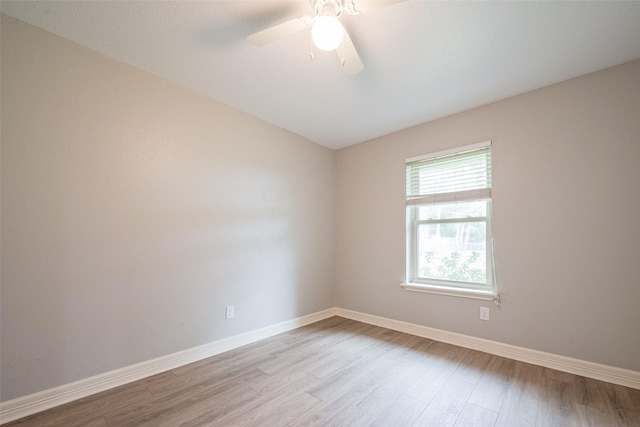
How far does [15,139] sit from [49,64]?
0.56 meters

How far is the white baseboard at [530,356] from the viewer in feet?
6.47

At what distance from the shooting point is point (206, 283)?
8.17 feet

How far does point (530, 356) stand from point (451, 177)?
179 centimetres

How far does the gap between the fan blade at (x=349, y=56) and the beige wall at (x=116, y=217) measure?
1.53 m

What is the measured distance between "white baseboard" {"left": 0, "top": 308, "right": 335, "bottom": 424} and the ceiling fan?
2.50 metres

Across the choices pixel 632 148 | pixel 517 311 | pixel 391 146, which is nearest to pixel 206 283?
pixel 391 146

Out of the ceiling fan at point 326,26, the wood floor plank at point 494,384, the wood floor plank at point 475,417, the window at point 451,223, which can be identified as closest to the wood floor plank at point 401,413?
the wood floor plank at point 475,417

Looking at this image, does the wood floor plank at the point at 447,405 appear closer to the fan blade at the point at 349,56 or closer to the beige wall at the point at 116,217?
the beige wall at the point at 116,217

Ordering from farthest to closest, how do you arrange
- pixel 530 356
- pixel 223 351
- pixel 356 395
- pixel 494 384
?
pixel 223 351
pixel 530 356
pixel 494 384
pixel 356 395

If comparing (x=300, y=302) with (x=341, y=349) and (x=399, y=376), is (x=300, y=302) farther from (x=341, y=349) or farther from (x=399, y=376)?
(x=399, y=376)

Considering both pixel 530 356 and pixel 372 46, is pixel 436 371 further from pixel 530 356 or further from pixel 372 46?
pixel 372 46

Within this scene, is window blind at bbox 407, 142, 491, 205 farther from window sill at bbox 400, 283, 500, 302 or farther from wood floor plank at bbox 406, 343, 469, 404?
wood floor plank at bbox 406, 343, 469, 404

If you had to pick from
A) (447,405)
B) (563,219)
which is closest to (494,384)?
(447,405)

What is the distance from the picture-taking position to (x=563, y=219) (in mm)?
2236
